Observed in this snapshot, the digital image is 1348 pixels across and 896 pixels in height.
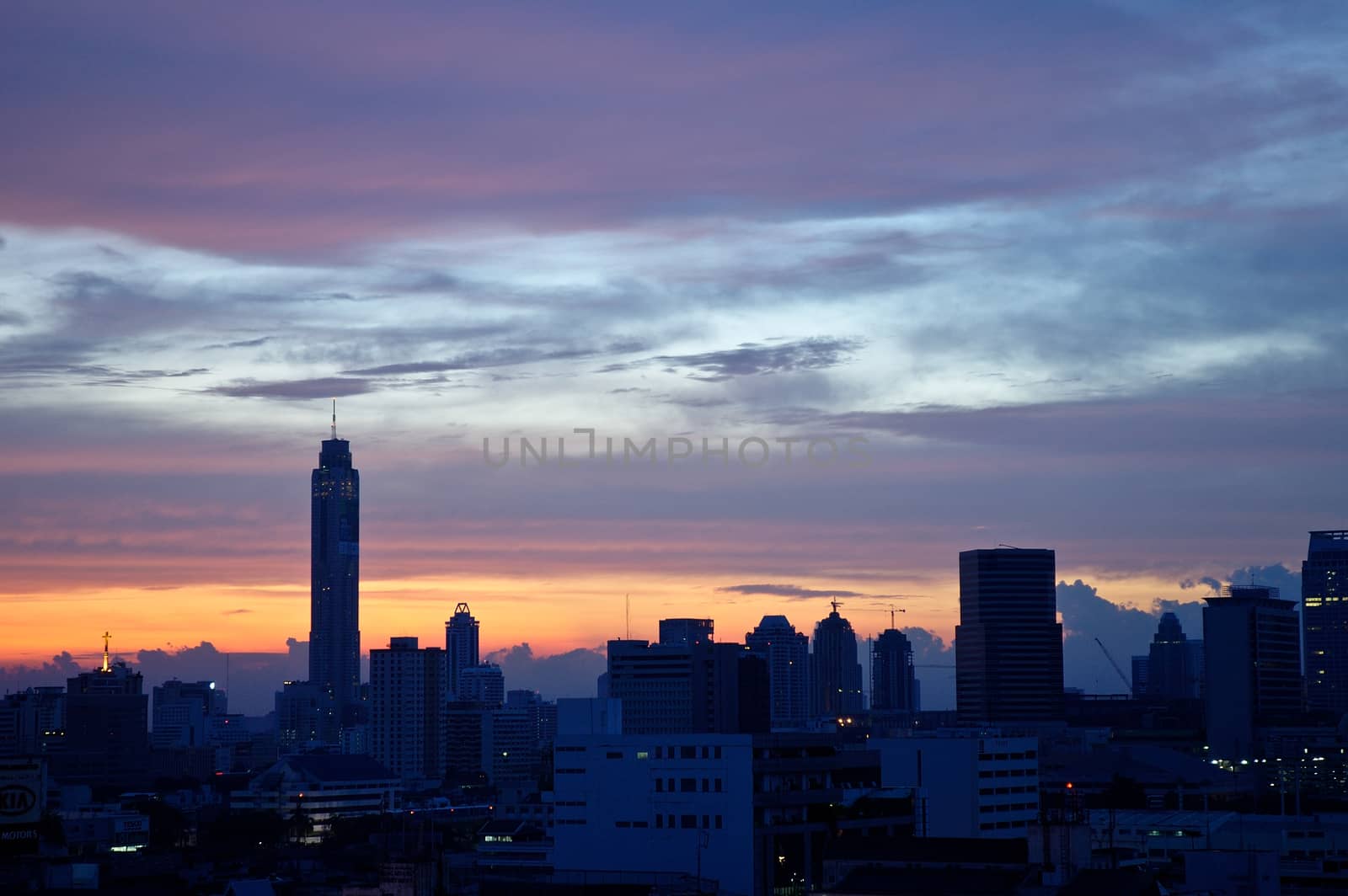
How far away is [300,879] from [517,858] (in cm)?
3762

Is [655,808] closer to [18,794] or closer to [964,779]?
[964,779]

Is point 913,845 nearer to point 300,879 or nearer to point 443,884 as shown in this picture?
point 443,884

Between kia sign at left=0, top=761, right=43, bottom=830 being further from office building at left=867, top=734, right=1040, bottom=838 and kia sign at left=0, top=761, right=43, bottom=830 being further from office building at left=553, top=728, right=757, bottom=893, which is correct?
office building at left=867, top=734, right=1040, bottom=838

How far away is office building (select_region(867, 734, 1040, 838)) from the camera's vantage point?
15725cm

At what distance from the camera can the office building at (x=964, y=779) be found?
157250mm

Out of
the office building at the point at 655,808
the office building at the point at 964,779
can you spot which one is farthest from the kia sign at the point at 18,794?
the office building at the point at 964,779

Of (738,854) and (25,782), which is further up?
(25,782)

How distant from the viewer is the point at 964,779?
6299 inches

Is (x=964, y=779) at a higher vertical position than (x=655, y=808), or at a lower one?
lower

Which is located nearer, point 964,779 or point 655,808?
point 655,808

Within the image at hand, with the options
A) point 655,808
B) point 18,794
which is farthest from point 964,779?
point 18,794

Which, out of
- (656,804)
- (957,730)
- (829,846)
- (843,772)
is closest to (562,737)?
(656,804)

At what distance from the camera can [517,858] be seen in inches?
6068

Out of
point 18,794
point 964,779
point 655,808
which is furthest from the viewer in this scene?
point 964,779
